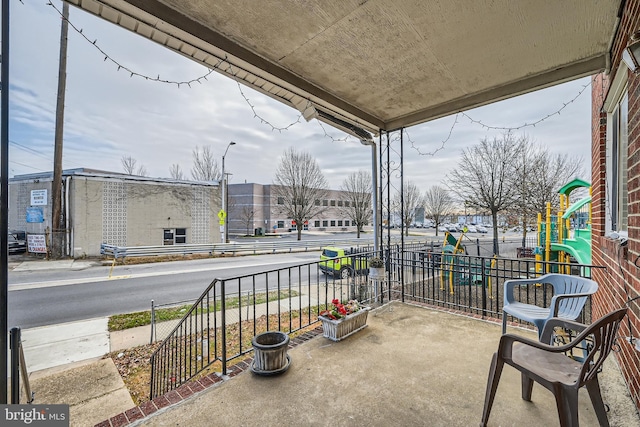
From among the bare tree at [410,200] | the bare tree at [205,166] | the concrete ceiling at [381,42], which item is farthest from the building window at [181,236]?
the bare tree at [410,200]

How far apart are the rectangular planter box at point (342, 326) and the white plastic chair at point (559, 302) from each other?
4.71ft

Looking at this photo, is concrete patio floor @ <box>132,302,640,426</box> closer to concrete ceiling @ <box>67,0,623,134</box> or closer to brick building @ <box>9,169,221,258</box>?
concrete ceiling @ <box>67,0,623,134</box>

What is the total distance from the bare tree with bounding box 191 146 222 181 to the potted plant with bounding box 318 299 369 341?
21.8 m

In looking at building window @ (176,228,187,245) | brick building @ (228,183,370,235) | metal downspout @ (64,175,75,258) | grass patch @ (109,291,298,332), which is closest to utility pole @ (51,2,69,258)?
metal downspout @ (64,175,75,258)

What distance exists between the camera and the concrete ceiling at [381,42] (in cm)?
196

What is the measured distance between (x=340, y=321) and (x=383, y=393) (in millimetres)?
941

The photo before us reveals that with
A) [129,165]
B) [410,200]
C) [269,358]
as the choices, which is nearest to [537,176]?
[269,358]

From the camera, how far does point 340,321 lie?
298 cm

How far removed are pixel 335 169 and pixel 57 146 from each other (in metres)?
19.6

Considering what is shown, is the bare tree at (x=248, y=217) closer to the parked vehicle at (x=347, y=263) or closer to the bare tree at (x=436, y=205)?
the bare tree at (x=436, y=205)

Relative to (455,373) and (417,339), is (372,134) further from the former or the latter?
(455,373)

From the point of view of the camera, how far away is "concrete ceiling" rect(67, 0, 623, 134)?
196 centimetres

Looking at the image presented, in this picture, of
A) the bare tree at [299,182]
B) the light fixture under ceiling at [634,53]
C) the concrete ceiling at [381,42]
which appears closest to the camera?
the light fixture under ceiling at [634,53]

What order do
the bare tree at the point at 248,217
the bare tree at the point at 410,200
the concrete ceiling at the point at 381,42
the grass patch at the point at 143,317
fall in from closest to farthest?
the concrete ceiling at the point at 381,42, the grass patch at the point at 143,317, the bare tree at the point at 410,200, the bare tree at the point at 248,217
